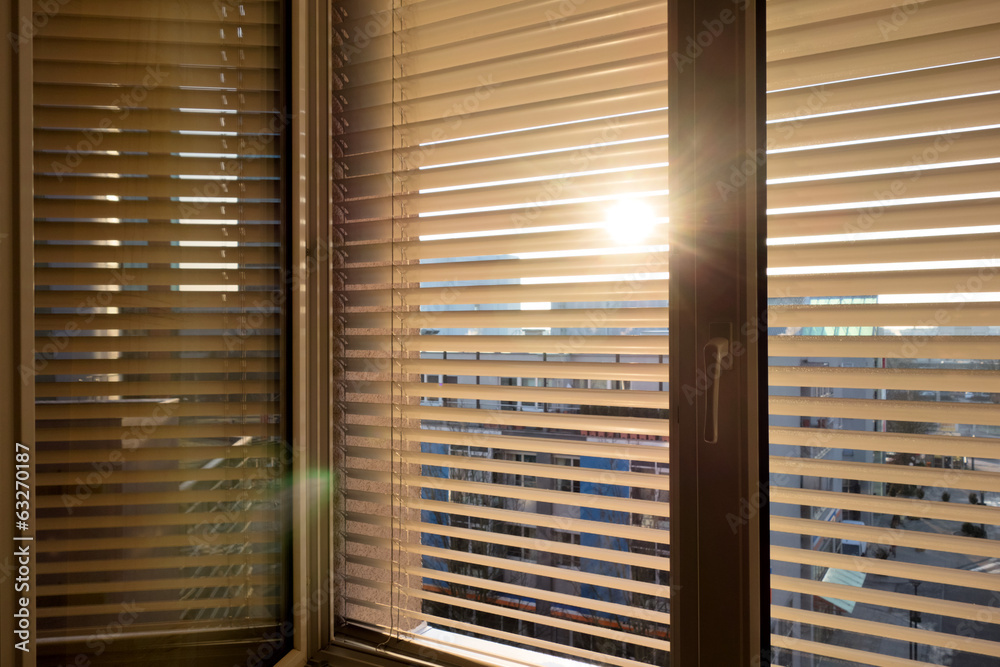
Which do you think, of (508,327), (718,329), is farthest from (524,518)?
(718,329)

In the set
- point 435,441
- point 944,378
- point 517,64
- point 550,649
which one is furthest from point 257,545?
point 944,378

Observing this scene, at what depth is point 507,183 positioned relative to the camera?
1155 millimetres

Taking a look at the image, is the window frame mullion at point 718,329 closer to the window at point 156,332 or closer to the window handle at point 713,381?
the window handle at point 713,381

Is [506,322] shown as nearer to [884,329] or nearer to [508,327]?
[508,327]

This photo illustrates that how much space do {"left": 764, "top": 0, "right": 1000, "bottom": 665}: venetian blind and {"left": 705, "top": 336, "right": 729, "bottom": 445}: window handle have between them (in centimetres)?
10

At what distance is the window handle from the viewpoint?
2.94 ft

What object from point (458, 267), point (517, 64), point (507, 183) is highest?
point (517, 64)

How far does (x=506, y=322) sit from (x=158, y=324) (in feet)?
2.20

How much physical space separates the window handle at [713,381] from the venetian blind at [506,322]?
0.11 meters

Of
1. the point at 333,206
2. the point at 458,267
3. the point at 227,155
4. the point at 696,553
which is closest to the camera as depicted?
the point at 696,553

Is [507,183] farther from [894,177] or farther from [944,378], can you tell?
[944,378]

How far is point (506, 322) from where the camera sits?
114 cm

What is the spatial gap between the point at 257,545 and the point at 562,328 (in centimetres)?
84

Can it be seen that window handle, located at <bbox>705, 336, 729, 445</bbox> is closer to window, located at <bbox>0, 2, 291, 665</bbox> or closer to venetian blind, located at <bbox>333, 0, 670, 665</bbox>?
venetian blind, located at <bbox>333, 0, 670, 665</bbox>
